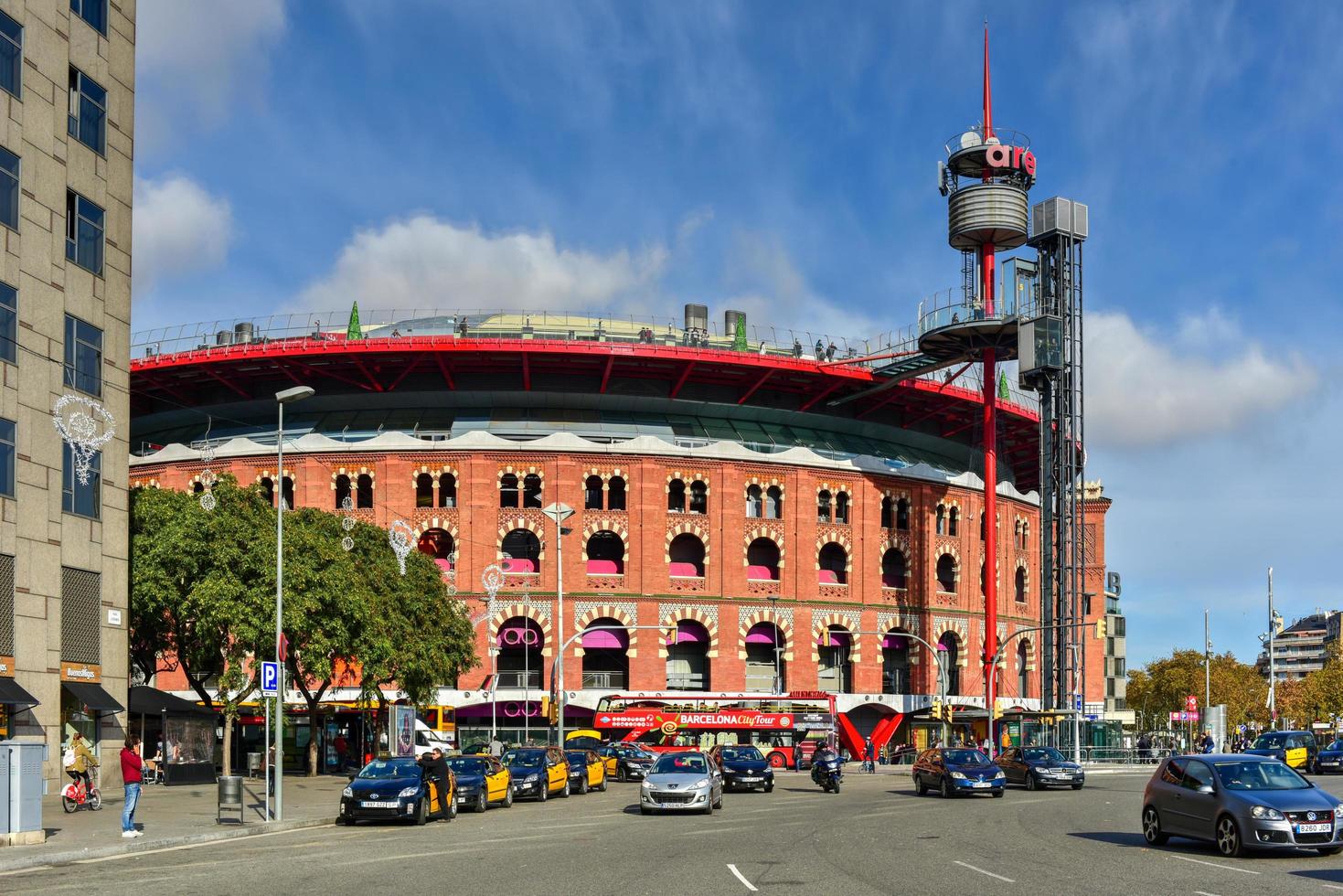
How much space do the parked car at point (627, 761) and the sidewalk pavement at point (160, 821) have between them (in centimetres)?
1400

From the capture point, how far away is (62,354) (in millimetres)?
41781

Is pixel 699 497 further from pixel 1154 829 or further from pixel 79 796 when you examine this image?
pixel 1154 829

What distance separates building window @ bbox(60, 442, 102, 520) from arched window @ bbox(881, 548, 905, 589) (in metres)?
55.5

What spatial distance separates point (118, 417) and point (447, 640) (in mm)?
22675

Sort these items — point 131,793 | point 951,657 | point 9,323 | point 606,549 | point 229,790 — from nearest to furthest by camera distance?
point 131,793, point 229,790, point 9,323, point 606,549, point 951,657

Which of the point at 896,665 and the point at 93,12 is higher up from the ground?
the point at 93,12

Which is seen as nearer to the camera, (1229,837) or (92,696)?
(1229,837)

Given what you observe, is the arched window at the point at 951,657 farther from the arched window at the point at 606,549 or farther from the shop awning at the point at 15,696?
the shop awning at the point at 15,696

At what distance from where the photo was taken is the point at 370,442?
81688 millimetres

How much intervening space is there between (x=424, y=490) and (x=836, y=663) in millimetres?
26097

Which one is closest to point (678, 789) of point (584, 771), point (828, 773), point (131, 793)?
point (131, 793)

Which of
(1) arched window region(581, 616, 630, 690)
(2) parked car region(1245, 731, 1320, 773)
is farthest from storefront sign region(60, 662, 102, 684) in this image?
(2) parked car region(1245, 731, 1320, 773)

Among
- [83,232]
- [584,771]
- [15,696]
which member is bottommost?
[584,771]

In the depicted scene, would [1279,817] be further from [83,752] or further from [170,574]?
[170,574]
